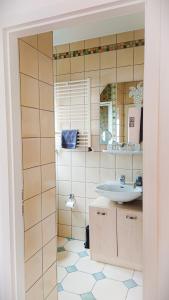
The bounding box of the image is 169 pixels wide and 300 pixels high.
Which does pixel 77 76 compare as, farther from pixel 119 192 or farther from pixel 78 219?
pixel 78 219

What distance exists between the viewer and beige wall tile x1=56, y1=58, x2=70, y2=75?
3047 mm

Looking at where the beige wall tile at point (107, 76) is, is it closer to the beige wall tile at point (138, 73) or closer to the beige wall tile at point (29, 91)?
the beige wall tile at point (138, 73)

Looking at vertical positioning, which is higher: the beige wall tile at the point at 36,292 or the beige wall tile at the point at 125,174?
the beige wall tile at the point at 125,174

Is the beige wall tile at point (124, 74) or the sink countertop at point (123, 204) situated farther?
the beige wall tile at point (124, 74)

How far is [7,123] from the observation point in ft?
4.17

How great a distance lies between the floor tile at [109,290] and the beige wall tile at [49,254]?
0.68 metres

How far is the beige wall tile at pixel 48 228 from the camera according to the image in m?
1.68

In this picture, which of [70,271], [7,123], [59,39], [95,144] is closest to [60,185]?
[95,144]

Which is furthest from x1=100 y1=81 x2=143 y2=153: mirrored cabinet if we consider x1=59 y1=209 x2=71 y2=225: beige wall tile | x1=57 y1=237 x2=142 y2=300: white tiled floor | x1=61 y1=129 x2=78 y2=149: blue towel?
x1=57 y1=237 x2=142 y2=300: white tiled floor

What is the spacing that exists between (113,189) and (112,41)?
1.75 m

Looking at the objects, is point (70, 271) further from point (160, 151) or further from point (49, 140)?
point (160, 151)

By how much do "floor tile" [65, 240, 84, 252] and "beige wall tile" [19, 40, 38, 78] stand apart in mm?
2280

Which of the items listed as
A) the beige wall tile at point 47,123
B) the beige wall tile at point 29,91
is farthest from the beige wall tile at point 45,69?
the beige wall tile at point 47,123

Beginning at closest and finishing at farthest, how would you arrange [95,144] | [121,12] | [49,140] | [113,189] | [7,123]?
[121,12]
[7,123]
[49,140]
[113,189]
[95,144]
